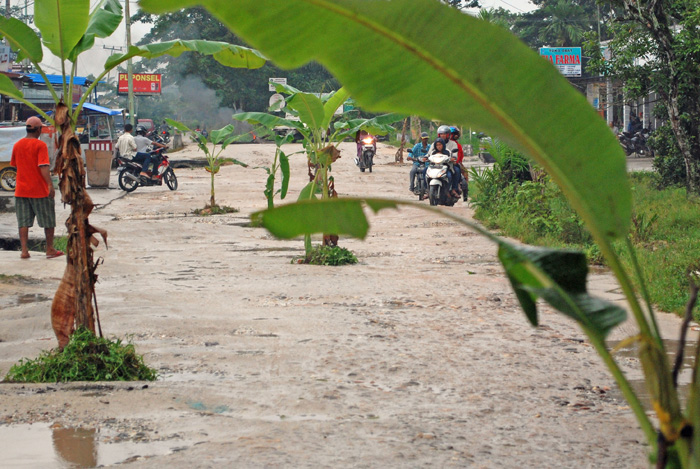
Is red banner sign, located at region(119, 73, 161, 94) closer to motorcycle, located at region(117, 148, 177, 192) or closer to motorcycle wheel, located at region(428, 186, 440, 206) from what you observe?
motorcycle, located at region(117, 148, 177, 192)

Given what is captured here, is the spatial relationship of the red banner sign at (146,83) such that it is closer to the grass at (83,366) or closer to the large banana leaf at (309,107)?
the large banana leaf at (309,107)

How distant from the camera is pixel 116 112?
2927cm

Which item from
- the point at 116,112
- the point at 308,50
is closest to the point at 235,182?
the point at 116,112

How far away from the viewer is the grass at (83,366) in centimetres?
451

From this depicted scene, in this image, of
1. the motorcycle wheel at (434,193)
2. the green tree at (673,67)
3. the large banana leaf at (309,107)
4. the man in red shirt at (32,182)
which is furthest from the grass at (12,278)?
the green tree at (673,67)

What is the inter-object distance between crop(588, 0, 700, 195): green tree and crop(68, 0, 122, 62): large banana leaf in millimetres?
9902

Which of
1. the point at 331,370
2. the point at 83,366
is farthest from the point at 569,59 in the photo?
the point at 83,366

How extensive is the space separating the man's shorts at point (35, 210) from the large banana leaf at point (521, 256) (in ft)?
26.9

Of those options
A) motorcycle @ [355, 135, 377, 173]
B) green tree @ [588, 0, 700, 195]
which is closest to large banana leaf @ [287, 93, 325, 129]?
green tree @ [588, 0, 700, 195]

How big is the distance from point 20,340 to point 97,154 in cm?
1459

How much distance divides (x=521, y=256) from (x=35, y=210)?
8533 millimetres

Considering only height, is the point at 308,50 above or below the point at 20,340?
above

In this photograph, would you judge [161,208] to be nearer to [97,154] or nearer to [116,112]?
[97,154]

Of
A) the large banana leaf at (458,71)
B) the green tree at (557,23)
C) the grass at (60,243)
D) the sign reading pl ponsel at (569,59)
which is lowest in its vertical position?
the grass at (60,243)
